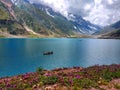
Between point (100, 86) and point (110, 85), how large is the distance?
3.96ft

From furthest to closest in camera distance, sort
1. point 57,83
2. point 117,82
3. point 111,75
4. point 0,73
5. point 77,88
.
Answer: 1. point 0,73
2. point 111,75
3. point 117,82
4. point 57,83
5. point 77,88

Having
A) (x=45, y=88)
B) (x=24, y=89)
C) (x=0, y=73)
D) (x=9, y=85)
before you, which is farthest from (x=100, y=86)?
(x=0, y=73)

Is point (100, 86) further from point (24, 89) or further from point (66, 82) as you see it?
point (24, 89)

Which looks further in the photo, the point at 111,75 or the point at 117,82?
the point at 111,75

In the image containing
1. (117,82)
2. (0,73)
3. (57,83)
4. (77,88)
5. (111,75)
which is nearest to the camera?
(77,88)

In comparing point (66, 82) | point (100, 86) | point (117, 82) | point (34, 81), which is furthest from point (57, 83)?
point (117, 82)

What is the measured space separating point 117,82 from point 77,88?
6040 millimetres

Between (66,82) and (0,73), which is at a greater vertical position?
(66,82)

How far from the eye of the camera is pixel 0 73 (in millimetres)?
63312

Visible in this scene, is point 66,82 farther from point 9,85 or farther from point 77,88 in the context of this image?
point 9,85

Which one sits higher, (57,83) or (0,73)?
(57,83)

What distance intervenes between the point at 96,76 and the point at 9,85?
33.3 feet

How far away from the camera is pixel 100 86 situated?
2536cm

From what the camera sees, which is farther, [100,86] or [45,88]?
[100,86]
